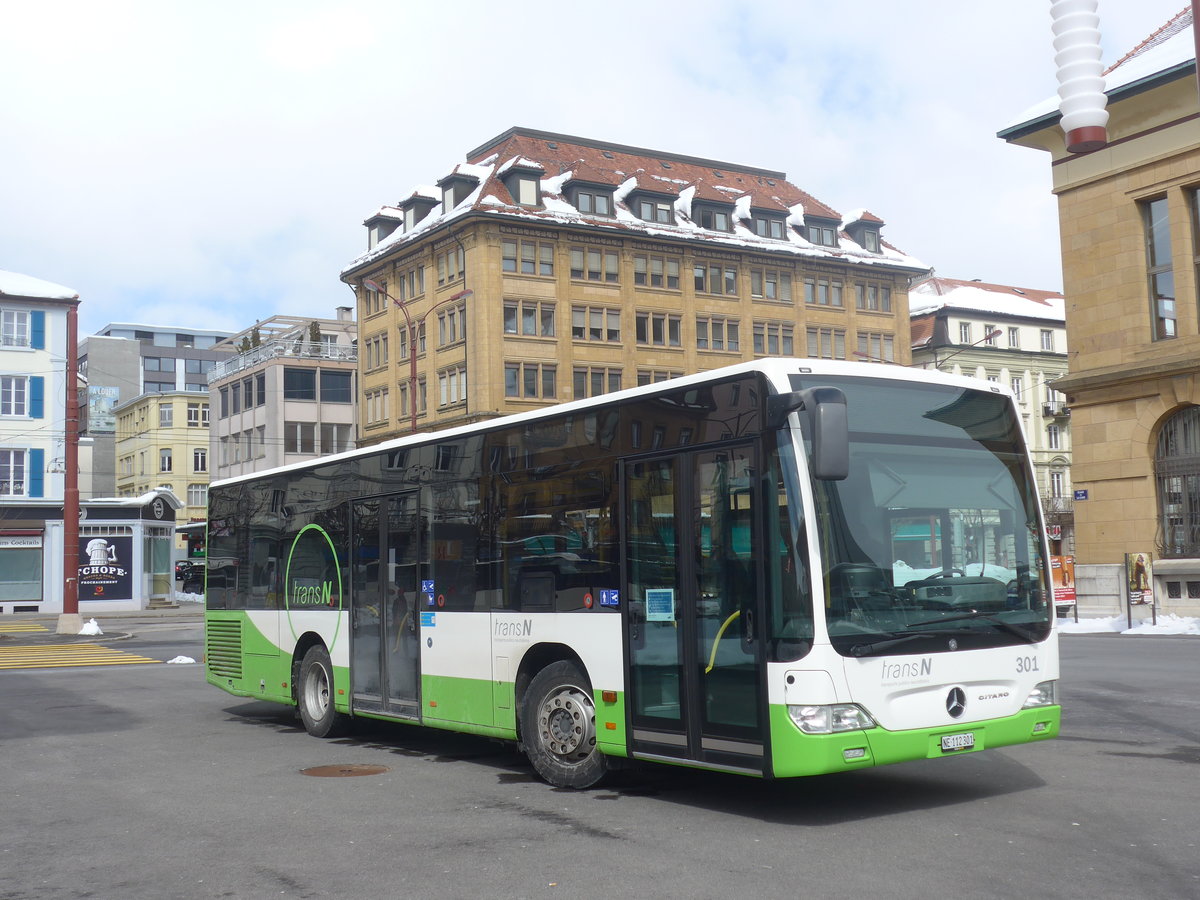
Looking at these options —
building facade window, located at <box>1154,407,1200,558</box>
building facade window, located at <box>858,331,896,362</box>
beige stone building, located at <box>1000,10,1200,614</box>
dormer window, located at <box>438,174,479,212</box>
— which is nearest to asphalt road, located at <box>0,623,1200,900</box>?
building facade window, located at <box>1154,407,1200,558</box>

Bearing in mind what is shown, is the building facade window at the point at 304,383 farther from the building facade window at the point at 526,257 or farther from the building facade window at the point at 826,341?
the building facade window at the point at 826,341

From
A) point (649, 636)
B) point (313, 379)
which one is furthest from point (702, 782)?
point (313, 379)

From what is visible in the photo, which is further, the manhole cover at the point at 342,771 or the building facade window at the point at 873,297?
the building facade window at the point at 873,297

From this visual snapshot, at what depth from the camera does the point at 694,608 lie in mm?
8945

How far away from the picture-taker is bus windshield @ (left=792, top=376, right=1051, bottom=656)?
329 inches

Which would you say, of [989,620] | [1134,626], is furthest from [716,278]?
[989,620]

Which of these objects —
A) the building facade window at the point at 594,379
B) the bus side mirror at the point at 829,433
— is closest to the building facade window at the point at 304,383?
the building facade window at the point at 594,379

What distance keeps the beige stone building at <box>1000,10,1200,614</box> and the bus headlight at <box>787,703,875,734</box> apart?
25461 mm

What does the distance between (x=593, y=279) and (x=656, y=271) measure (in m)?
3.76

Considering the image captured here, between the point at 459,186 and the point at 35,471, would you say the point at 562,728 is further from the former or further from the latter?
the point at 459,186

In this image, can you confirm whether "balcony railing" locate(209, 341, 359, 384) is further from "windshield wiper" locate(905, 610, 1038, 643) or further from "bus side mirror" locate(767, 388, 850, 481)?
"bus side mirror" locate(767, 388, 850, 481)

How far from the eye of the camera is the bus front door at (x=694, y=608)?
854 centimetres

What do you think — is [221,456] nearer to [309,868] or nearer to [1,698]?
[1,698]

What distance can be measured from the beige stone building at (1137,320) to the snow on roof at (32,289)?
41.1 m
